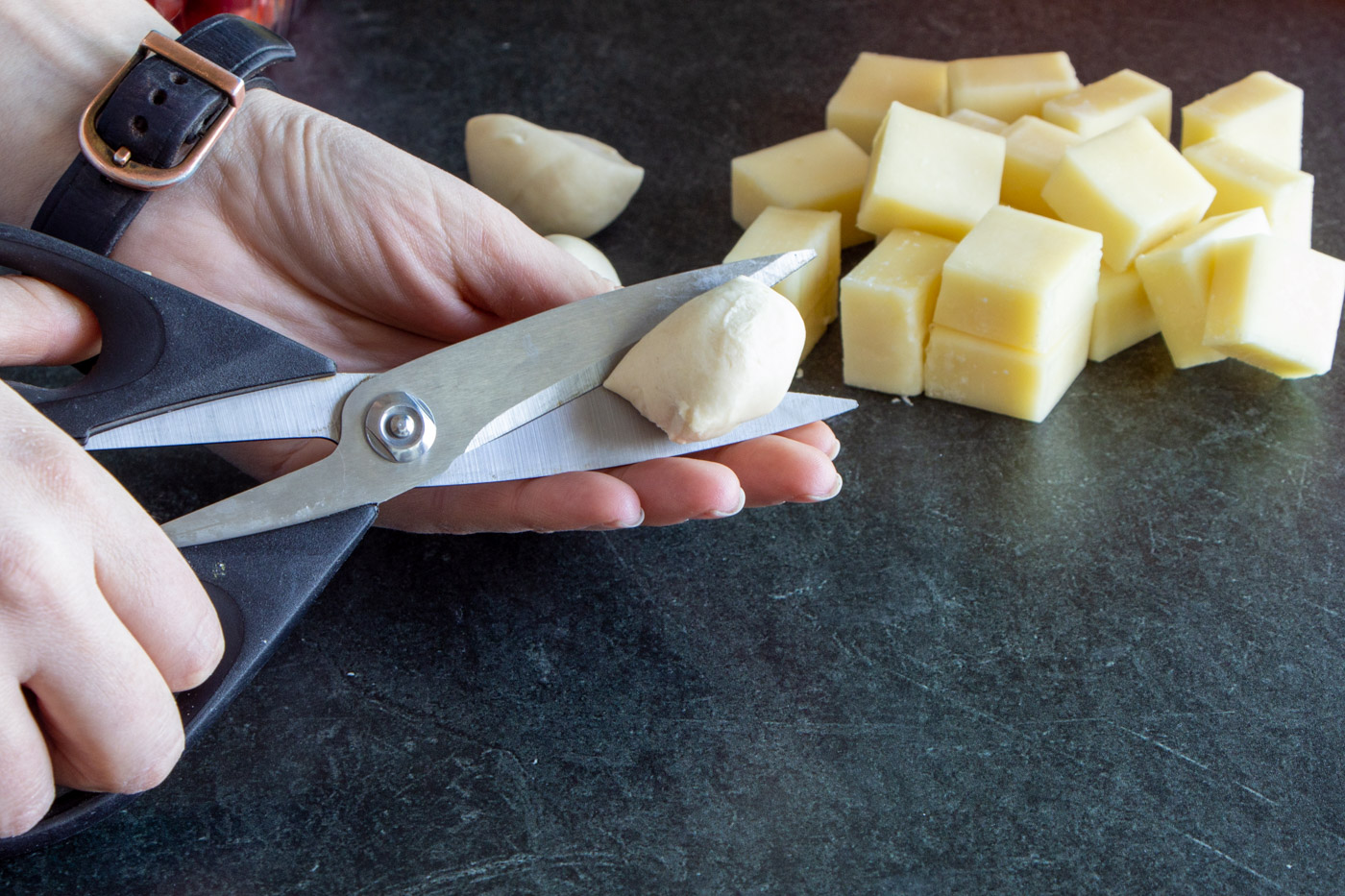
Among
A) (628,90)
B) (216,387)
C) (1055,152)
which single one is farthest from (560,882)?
(628,90)

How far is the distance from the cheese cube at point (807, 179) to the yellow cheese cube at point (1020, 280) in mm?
298

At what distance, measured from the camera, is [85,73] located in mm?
1326

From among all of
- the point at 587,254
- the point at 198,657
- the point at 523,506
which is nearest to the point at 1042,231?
the point at 587,254

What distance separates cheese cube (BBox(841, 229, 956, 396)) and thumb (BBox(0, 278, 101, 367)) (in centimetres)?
89

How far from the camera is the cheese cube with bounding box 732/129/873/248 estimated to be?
1727 millimetres

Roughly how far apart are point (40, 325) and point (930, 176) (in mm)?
1125

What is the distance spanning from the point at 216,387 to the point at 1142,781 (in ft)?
3.09

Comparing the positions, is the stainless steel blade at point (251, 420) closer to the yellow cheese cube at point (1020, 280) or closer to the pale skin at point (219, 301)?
the pale skin at point (219, 301)

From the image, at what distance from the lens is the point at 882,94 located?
73.8 inches

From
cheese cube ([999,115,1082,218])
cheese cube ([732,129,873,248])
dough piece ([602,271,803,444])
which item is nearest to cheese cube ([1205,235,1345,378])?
cheese cube ([999,115,1082,218])

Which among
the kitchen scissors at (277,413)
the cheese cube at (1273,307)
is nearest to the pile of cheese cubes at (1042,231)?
the cheese cube at (1273,307)

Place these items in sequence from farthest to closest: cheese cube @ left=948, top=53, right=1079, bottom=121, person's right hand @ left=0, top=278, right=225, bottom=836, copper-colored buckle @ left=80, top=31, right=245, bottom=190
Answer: cheese cube @ left=948, top=53, right=1079, bottom=121 < copper-colored buckle @ left=80, top=31, right=245, bottom=190 < person's right hand @ left=0, top=278, right=225, bottom=836

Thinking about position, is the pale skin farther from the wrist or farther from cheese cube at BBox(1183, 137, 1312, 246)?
cheese cube at BBox(1183, 137, 1312, 246)

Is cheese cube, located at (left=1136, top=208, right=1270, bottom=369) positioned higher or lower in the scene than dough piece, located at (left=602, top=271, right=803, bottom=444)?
lower
